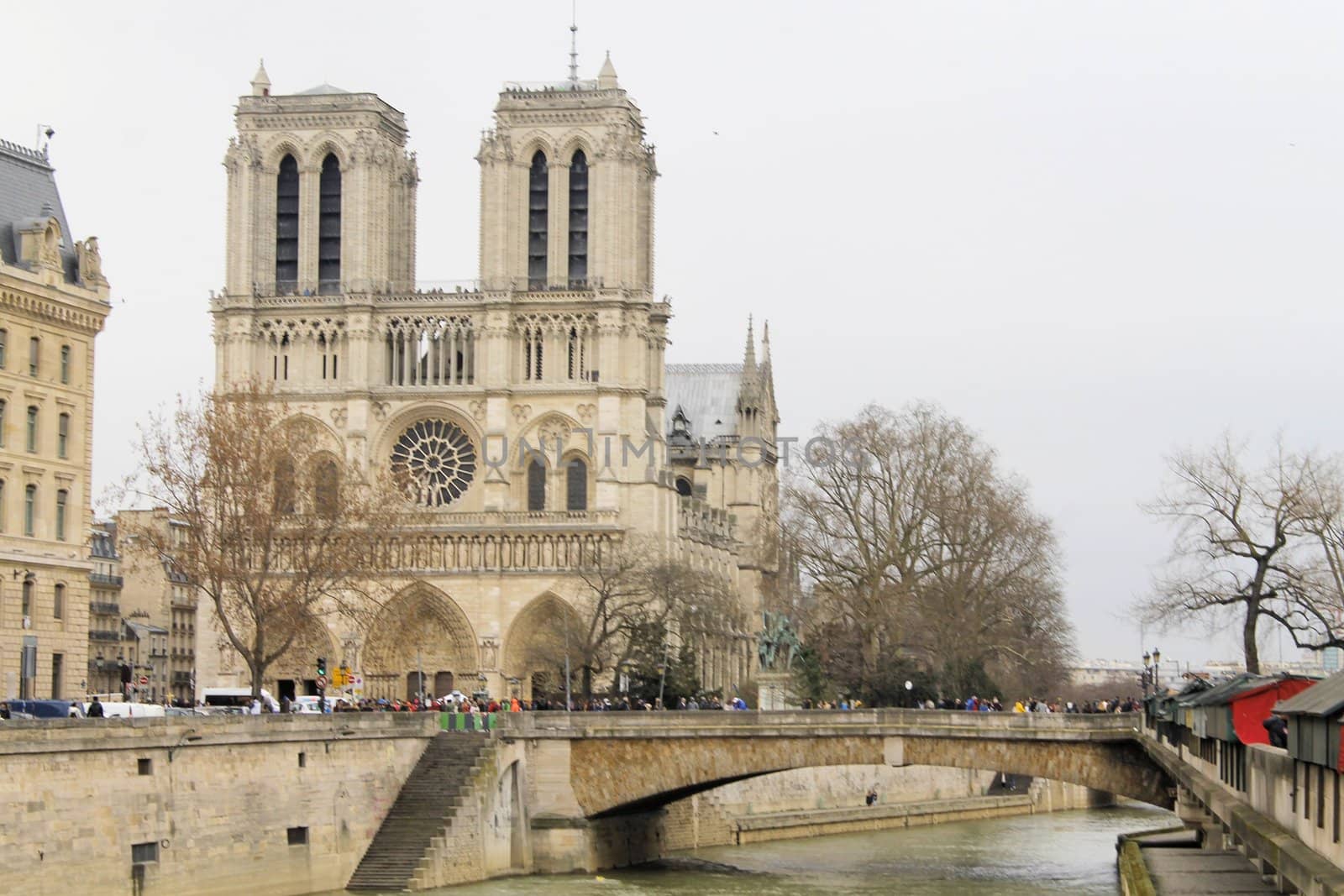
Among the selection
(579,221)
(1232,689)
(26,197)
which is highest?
(579,221)

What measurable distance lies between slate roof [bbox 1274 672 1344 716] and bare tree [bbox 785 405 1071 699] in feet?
164

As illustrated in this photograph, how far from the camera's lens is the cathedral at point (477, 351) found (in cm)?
9281

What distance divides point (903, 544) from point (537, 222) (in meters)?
23.2

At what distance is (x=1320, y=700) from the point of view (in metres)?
27.1

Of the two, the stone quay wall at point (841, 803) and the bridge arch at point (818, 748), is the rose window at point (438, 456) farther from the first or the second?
the bridge arch at point (818, 748)

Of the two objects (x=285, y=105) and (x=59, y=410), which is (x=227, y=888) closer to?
(x=59, y=410)

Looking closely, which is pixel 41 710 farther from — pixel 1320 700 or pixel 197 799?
pixel 1320 700

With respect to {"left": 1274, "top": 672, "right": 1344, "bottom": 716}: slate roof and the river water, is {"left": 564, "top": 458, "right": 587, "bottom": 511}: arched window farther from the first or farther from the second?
{"left": 1274, "top": 672, "right": 1344, "bottom": 716}: slate roof

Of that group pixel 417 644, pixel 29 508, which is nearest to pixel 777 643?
pixel 417 644

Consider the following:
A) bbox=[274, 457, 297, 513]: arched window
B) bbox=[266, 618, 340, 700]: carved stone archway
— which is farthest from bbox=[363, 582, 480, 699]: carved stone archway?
bbox=[274, 457, 297, 513]: arched window

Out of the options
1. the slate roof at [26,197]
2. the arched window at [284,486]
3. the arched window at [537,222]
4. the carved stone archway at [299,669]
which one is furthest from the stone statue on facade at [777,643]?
the slate roof at [26,197]

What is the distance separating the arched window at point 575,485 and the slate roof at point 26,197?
36.5m

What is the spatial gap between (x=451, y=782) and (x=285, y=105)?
48601mm

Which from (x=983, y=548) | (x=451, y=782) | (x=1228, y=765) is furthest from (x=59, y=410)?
(x=983, y=548)
